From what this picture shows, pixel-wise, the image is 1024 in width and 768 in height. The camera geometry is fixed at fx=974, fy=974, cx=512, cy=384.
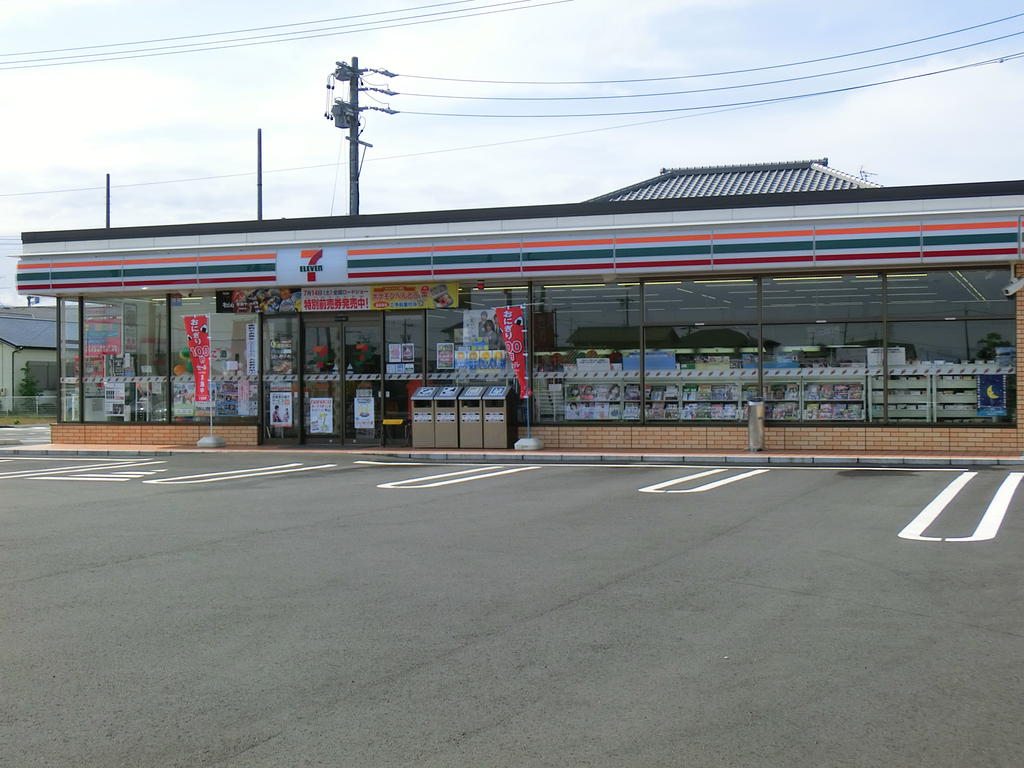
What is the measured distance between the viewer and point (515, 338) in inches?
770

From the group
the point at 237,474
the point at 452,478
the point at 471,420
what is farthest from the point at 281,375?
the point at 452,478

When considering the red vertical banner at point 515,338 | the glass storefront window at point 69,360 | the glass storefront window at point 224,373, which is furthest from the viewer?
the glass storefront window at point 69,360

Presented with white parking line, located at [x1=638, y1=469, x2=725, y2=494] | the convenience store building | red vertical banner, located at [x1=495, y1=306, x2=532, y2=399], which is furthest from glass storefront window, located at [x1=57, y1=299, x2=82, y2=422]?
white parking line, located at [x1=638, y1=469, x2=725, y2=494]

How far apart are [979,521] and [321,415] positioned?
14.6 meters

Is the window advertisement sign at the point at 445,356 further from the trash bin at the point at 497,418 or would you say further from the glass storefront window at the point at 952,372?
the glass storefront window at the point at 952,372

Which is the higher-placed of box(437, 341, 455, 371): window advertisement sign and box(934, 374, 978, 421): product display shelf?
box(437, 341, 455, 371): window advertisement sign

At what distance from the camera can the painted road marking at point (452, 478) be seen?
44.0 ft

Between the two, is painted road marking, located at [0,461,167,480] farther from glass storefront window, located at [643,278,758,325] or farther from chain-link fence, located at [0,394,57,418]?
chain-link fence, located at [0,394,57,418]

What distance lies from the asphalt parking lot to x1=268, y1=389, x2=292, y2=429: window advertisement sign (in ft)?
34.4

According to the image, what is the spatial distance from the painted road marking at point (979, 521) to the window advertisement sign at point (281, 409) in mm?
13560

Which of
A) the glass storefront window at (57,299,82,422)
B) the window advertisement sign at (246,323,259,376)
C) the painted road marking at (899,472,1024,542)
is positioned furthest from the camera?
the glass storefront window at (57,299,82,422)

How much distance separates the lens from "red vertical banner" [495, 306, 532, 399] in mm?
19562

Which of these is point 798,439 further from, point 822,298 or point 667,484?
point 667,484

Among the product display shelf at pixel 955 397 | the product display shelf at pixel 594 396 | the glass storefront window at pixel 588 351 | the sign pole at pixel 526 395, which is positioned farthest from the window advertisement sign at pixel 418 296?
the product display shelf at pixel 955 397
